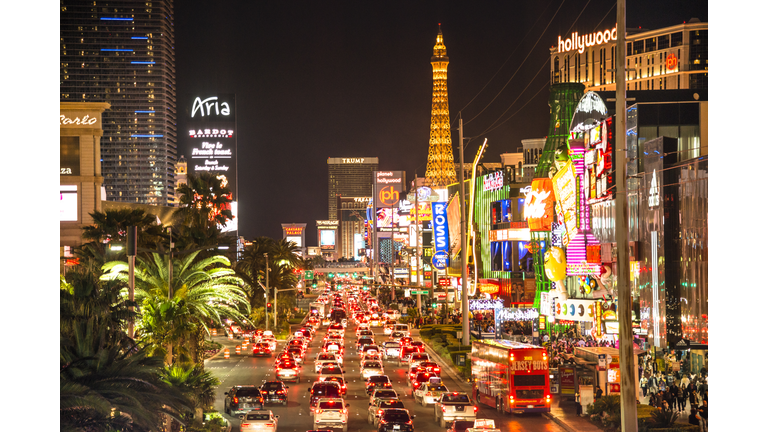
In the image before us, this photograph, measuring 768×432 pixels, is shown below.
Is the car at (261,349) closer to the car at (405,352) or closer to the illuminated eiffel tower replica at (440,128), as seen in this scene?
the car at (405,352)

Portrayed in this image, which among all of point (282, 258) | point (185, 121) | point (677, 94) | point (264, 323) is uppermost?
point (185, 121)

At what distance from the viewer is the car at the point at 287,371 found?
137 ft

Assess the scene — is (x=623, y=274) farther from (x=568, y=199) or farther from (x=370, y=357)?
(x=370, y=357)

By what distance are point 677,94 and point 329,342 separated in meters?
27.0

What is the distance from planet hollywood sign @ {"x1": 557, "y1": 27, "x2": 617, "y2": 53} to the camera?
112m

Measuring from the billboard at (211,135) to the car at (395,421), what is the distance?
123 metres


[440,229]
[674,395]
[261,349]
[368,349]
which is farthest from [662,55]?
[674,395]

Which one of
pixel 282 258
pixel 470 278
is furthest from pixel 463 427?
pixel 282 258

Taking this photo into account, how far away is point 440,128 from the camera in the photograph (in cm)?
17000

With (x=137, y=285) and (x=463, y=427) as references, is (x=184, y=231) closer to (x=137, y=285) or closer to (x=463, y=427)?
(x=137, y=285)

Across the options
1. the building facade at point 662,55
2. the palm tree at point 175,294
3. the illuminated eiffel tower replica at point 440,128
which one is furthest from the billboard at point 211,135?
the palm tree at point 175,294

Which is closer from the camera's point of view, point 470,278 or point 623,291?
point 623,291

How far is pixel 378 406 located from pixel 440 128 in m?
143
